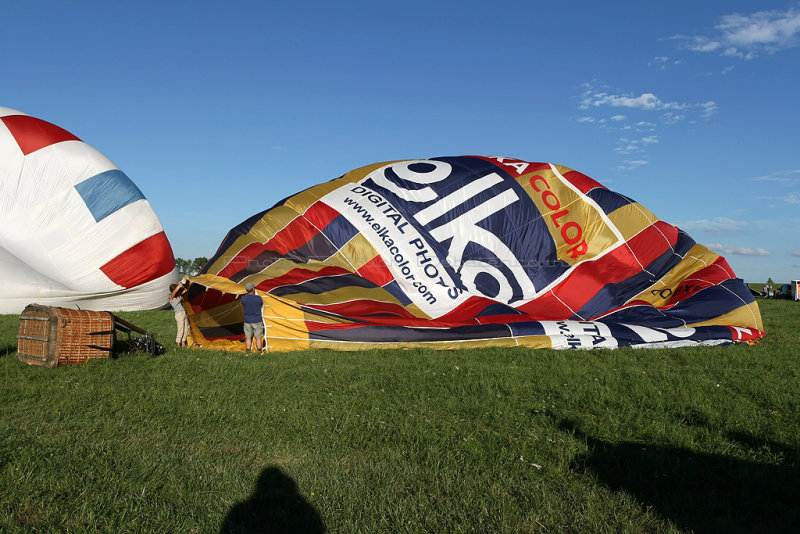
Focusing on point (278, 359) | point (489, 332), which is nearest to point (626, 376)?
point (489, 332)

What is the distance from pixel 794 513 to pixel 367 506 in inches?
81.6

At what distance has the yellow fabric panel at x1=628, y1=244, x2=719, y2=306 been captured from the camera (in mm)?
10062

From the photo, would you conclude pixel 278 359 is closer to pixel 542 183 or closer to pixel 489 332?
pixel 489 332

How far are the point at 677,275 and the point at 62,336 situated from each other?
9731 mm

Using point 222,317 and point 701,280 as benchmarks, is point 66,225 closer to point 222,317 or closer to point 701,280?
point 222,317

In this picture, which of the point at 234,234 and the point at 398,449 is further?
the point at 234,234

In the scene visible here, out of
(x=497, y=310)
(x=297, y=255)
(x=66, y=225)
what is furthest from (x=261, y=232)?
(x=66, y=225)

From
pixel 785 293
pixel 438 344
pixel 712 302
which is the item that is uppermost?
pixel 785 293

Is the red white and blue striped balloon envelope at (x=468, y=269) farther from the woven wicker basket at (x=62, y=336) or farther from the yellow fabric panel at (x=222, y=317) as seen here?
the woven wicker basket at (x=62, y=336)

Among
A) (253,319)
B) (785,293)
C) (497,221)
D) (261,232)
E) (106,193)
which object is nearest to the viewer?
(253,319)

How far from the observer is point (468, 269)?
9844mm

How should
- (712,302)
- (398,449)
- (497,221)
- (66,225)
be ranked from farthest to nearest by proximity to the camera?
1. (66,225)
2. (497,221)
3. (712,302)
4. (398,449)

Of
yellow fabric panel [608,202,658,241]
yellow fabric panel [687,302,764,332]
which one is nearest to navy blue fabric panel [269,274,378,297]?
yellow fabric panel [608,202,658,241]

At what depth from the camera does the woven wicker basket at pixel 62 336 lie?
6.26 meters
